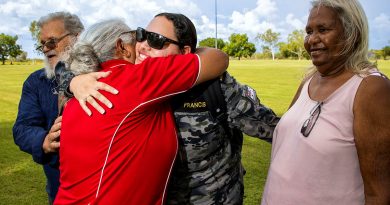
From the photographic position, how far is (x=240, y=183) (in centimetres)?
292

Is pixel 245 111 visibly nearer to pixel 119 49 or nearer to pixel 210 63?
pixel 210 63

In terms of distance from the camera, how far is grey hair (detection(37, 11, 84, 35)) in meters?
3.74

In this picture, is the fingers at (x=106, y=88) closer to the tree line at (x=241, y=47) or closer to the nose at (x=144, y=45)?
the nose at (x=144, y=45)

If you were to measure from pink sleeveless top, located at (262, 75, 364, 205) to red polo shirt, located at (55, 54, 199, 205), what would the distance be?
0.76 metres

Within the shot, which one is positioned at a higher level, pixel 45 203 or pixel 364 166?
pixel 364 166

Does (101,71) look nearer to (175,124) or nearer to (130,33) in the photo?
(130,33)

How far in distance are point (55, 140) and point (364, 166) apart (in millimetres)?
2034

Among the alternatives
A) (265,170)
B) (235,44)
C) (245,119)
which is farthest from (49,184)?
(235,44)

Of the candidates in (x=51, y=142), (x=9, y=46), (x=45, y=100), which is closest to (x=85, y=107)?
(x=51, y=142)

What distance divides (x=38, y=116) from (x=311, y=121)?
227 cm

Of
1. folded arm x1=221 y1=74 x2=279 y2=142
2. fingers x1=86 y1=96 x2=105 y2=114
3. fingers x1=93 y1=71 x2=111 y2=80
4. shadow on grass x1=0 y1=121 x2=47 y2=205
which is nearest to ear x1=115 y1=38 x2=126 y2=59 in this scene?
fingers x1=93 y1=71 x2=111 y2=80

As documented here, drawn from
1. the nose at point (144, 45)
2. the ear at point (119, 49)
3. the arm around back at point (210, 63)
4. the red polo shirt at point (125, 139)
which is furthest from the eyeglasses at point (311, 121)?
the ear at point (119, 49)

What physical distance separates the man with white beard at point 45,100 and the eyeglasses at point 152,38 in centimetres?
100

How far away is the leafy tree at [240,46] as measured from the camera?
454ft
